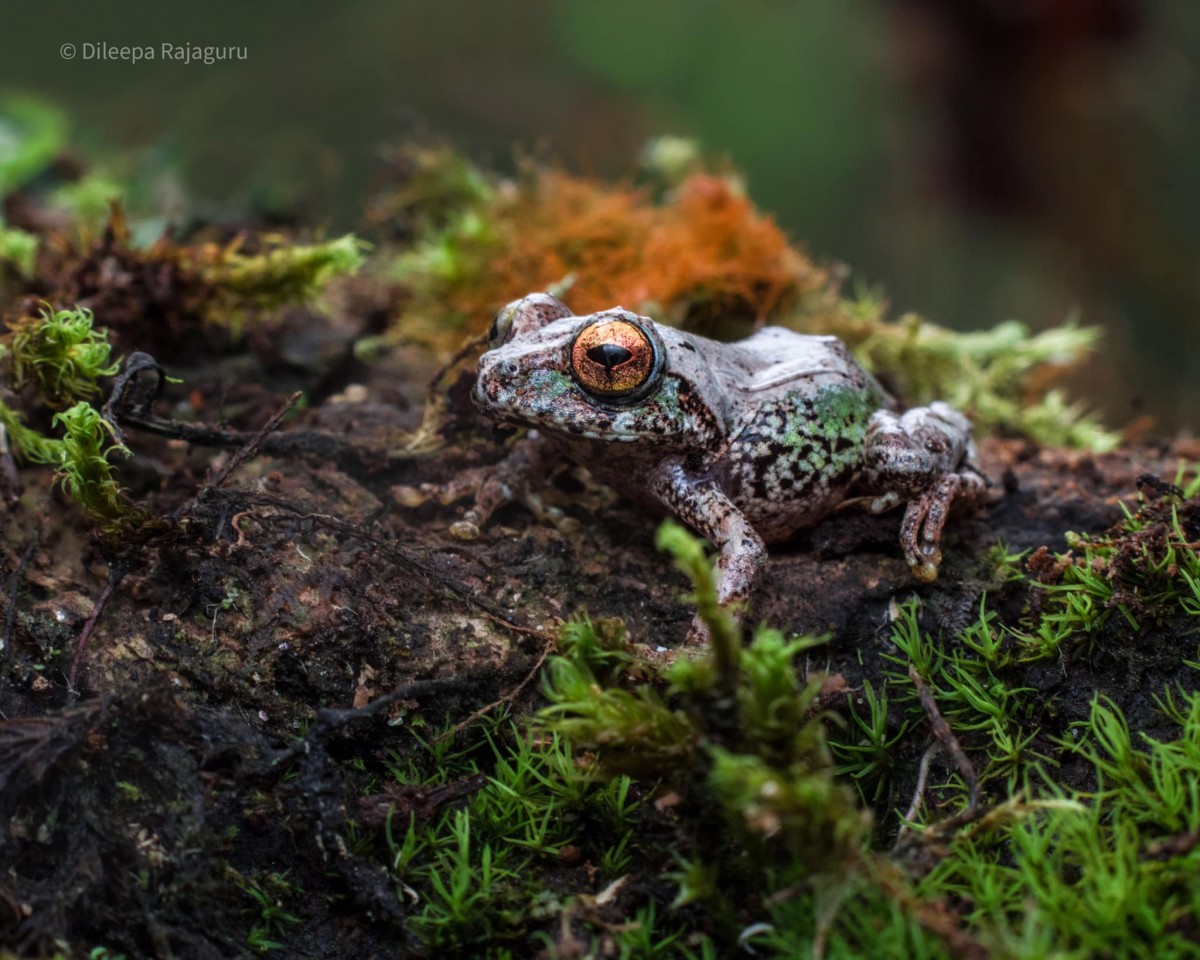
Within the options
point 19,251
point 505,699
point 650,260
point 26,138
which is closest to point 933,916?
point 505,699

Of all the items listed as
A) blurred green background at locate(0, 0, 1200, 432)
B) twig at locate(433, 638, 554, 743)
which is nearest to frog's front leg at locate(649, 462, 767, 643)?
twig at locate(433, 638, 554, 743)

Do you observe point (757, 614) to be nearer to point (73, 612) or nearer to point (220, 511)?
point (220, 511)

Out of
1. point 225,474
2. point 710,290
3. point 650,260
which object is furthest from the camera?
point 650,260

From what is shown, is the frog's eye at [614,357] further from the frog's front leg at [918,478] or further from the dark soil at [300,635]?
the frog's front leg at [918,478]

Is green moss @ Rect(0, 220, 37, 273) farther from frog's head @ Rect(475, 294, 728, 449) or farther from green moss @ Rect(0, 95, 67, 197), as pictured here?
frog's head @ Rect(475, 294, 728, 449)

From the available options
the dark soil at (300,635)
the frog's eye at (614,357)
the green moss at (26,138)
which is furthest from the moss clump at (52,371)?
the green moss at (26,138)

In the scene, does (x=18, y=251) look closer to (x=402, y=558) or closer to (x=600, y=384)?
(x=402, y=558)

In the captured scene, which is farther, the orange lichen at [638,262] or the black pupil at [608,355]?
the orange lichen at [638,262]
